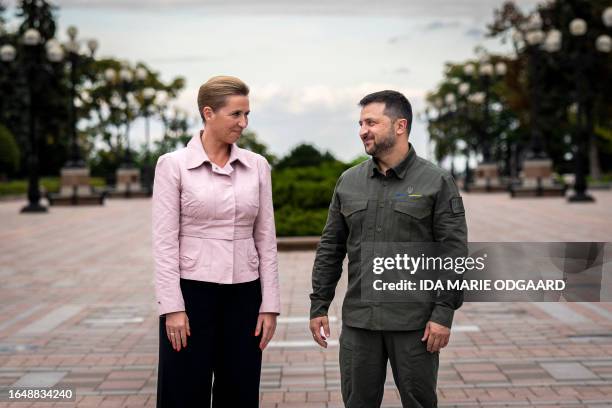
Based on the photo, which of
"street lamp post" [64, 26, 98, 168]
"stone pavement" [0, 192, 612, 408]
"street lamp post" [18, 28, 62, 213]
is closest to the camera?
"stone pavement" [0, 192, 612, 408]

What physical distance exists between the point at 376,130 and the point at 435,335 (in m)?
0.80

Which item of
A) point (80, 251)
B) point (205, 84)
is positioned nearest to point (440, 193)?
point (205, 84)

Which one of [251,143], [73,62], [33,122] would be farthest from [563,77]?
[33,122]

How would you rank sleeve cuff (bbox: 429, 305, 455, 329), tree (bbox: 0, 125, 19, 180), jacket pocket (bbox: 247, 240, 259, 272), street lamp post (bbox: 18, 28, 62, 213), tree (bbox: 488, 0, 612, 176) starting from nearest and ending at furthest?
1. sleeve cuff (bbox: 429, 305, 455, 329)
2. jacket pocket (bbox: 247, 240, 259, 272)
3. street lamp post (bbox: 18, 28, 62, 213)
4. tree (bbox: 0, 125, 19, 180)
5. tree (bbox: 488, 0, 612, 176)

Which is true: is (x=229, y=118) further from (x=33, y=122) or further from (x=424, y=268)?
(x=33, y=122)

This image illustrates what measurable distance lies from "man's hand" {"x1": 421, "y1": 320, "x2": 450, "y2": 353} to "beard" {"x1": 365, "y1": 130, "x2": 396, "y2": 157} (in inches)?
26.2

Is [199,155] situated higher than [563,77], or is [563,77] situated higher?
[563,77]

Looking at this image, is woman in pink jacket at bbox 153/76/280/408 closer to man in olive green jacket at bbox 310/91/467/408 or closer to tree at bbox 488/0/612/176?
man in olive green jacket at bbox 310/91/467/408

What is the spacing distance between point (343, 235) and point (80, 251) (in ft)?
40.7

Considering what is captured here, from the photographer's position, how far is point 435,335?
135 inches

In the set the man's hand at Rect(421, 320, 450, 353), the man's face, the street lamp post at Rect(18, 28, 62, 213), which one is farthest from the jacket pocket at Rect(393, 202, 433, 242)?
the street lamp post at Rect(18, 28, 62, 213)

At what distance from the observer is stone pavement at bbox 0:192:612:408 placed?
5895 millimetres

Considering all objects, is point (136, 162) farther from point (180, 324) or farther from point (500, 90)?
point (180, 324)

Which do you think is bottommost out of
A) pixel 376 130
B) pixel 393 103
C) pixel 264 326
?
pixel 264 326
